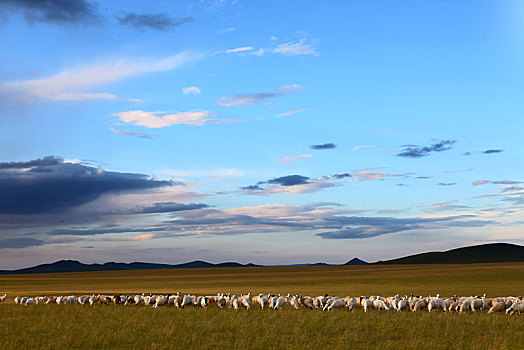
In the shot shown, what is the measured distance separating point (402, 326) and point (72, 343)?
11.6 meters

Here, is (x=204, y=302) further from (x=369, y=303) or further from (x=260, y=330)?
(x=260, y=330)

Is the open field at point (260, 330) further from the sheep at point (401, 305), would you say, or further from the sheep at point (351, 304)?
the sheep at point (401, 305)

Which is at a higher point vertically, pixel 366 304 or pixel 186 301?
pixel 186 301

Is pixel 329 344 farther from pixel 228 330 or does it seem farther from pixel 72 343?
pixel 72 343

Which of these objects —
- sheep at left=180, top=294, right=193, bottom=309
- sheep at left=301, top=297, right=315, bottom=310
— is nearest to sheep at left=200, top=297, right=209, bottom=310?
sheep at left=180, top=294, right=193, bottom=309

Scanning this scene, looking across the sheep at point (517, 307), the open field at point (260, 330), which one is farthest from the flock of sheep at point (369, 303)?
the open field at point (260, 330)

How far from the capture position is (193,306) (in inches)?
1178

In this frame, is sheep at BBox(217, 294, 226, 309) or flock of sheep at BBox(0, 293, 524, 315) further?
sheep at BBox(217, 294, 226, 309)

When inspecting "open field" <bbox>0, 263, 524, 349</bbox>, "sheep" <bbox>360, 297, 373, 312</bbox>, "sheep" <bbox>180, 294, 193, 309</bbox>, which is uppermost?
"sheep" <bbox>180, 294, 193, 309</bbox>

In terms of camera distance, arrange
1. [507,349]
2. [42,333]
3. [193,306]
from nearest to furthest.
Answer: [507,349] → [42,333] → [193,306]

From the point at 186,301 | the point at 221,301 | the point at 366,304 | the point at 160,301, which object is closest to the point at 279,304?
the point at 221,301

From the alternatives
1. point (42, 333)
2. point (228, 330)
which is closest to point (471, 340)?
point (228, 330)

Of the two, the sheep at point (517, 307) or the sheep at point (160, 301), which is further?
the sheep at point (160, 301)

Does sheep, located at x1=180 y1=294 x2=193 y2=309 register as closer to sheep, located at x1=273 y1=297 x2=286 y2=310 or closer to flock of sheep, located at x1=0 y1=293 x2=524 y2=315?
flock of sheep, located at x1=0 y1=293 x2=524 y2=315
